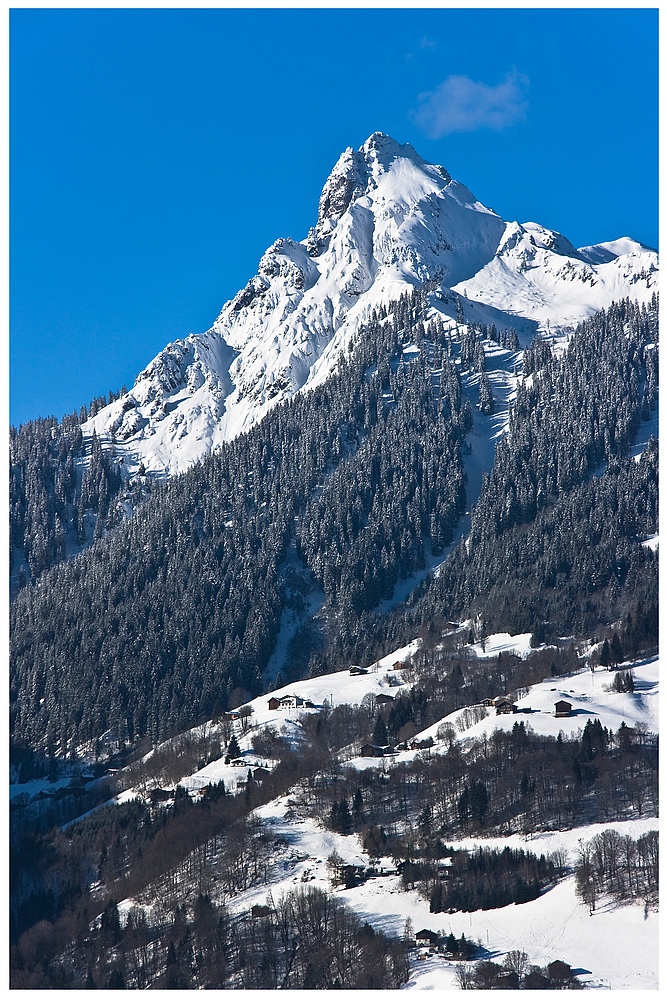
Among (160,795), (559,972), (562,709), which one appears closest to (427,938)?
(559,972)

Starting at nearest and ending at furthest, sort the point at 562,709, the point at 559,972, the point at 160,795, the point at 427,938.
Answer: the point at 559,972, the point at 427,938, the point at 562,709, the point at 160,795

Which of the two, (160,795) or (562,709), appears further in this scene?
(160,795)

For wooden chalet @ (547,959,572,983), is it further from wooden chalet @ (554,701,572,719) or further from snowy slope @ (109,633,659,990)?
wooden chalet @ (554,701,572,719)

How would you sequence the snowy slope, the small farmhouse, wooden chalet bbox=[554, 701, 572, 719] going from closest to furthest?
the snowy slope
the small farmhouse
wooden chalet bbox=[554, 701, 572, 719]

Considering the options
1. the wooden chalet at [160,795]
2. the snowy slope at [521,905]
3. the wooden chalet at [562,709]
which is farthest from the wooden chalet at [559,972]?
the wooden chalet at [160,795]

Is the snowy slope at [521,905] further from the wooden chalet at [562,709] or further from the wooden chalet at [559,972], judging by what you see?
the wooden chalet at [559,972]

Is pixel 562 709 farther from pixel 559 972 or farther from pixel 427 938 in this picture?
pixel 559 972

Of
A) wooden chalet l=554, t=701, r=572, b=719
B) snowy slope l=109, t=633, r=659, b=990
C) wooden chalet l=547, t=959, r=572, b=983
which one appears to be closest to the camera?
wooden chalet l=547, t=959, r=572, b=983

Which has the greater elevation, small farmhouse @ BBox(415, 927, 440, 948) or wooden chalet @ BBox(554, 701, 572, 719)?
wooden chalet @ BBox(554, 701, 572, 719)

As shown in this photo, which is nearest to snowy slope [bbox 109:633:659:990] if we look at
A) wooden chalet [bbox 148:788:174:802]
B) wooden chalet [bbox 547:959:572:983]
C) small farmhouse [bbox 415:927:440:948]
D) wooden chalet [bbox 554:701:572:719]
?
wooden chalet [bbox 554:701:572:719]

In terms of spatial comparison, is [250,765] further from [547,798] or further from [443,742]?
[547,798]

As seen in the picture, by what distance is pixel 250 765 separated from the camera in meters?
187

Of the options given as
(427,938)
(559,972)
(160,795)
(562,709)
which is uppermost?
(562,709)

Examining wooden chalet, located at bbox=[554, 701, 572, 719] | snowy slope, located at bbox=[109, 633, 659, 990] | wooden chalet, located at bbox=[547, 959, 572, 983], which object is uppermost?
wooden chalet, located at bbox=[554, 701, 572, 719]
